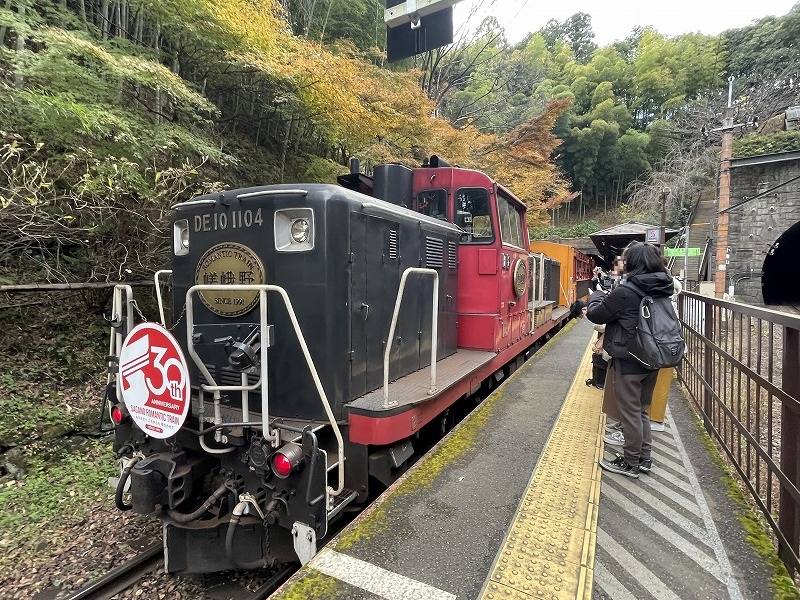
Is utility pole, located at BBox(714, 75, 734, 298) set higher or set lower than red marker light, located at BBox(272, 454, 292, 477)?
higher

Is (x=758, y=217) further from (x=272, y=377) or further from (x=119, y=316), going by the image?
(x=119, y=316)

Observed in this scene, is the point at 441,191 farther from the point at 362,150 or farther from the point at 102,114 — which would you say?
the point at 362,150

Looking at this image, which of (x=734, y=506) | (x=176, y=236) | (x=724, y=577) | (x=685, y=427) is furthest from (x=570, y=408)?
(x=176, y=236)

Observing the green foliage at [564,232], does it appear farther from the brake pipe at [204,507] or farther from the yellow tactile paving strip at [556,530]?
the brake pipe at [204,507]

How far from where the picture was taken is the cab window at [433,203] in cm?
499

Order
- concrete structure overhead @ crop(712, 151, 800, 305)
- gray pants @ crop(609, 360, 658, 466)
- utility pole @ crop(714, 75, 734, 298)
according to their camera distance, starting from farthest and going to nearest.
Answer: concrete structure overhead @ crop(712, 151, 800, 305) → utility pole @ crop(714, 75, 734, 298) → gray pants @ crop(609, 360, 658, 466)

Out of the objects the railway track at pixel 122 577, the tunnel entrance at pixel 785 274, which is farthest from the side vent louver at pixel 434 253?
the tunnel entrance at pixel 785 274

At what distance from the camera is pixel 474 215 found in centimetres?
506

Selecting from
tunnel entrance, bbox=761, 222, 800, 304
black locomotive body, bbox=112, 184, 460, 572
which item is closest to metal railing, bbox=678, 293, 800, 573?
black locomotive body, bbox=112, 184, 460, 572

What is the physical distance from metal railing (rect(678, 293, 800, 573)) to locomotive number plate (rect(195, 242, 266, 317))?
3095mm

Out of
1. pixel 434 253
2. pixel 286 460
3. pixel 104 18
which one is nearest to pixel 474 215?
pixel 434 253

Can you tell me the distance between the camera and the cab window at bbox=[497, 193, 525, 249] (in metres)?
5.19

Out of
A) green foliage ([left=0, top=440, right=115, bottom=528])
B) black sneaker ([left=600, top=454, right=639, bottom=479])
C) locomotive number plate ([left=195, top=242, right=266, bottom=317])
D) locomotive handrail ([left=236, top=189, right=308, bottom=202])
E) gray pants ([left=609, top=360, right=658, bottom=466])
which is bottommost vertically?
green foliage ([left=0, top=440, right=115, bottom=528])

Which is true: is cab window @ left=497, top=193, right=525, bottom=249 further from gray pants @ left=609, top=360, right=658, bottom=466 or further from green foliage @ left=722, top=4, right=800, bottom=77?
green foliage @ left=722, top=4, right=800, bottom=77
